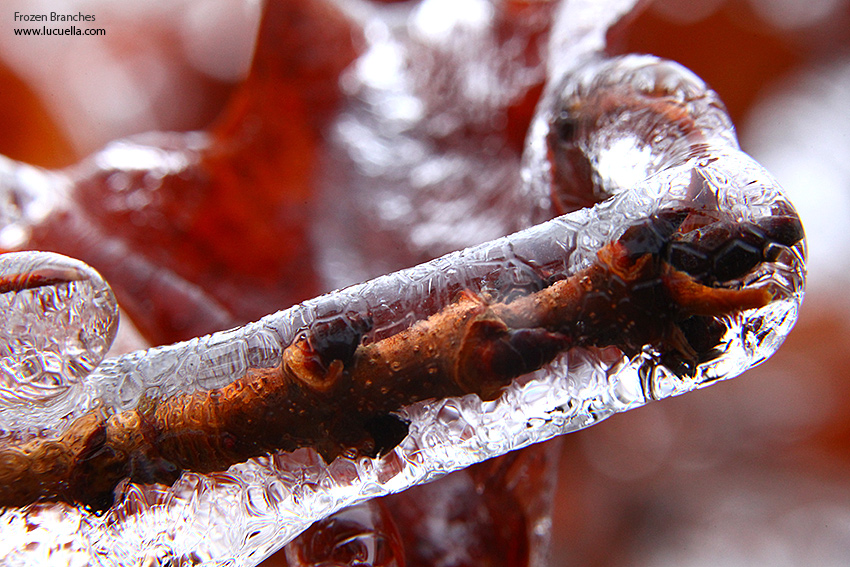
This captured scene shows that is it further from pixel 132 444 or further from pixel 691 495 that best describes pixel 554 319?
pixel 691 495

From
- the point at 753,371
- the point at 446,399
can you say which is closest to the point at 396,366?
the point at 446,399

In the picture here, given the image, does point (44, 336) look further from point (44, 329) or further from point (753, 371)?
point (753, 371)

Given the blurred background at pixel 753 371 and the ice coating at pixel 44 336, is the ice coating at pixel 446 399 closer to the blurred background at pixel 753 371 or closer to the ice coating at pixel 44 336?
the ice coating at pixel 44 336

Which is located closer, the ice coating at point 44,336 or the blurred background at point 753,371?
the ice coating at point 44,336

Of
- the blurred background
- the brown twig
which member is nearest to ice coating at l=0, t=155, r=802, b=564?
the brown twig

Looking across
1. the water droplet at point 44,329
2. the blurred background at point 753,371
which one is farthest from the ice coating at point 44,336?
the blurred background at point 753,371
